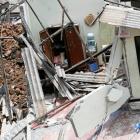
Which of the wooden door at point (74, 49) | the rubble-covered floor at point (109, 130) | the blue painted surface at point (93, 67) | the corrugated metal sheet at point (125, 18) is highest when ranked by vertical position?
the corrugated metal sheet at point (125, 18)

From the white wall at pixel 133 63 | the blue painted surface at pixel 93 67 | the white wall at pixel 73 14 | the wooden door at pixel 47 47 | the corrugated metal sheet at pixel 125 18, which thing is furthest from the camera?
the white wall at pixel 73 14

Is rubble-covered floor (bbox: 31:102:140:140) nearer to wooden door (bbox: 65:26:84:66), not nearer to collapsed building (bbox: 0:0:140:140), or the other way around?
collapsed building (bbox: 0:0:140:140)

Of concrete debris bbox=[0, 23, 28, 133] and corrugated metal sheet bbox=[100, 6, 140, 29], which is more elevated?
corrugated metal sheet bbox=[100, 6, 140, 29]

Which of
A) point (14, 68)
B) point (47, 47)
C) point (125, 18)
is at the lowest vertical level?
point (14, 68)

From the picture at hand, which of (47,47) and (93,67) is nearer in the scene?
(93,67)

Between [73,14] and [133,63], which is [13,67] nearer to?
[73,14]

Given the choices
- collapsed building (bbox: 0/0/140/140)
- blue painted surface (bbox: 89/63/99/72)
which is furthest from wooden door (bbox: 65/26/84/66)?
blue painted surface (bbox: 89/63/99/72)

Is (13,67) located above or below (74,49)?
below

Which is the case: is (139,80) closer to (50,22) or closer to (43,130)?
(43,130)

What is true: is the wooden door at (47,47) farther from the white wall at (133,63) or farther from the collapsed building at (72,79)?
the white wall at (133,63)

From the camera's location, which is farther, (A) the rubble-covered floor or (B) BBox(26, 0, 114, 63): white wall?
(B) BBox(26, 0, 114, 63): white wall

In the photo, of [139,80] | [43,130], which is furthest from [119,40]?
[43,130]

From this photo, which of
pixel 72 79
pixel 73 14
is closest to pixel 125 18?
pixel 72 79

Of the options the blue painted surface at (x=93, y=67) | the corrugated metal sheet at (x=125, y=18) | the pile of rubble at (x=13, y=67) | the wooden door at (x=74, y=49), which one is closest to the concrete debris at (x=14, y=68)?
the pile of rubble at (x=13, y=67)
